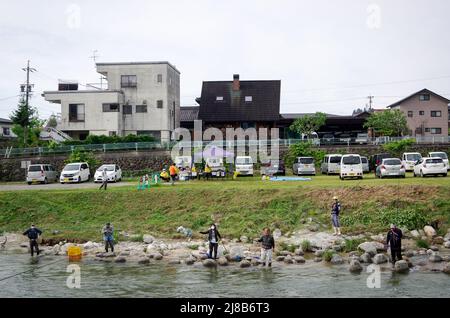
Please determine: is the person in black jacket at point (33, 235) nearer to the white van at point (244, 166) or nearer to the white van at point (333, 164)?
the white van at point (244, 166)

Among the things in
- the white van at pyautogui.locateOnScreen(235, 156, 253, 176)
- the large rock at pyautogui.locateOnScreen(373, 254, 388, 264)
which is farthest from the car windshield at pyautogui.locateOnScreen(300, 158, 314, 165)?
the large rock at pyautogui.locateOnScreen(373, 254, 388, 264)

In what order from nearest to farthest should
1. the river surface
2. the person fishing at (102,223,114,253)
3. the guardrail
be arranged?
the river surface < the person fishing at (102,223,114,253) < the guardrail

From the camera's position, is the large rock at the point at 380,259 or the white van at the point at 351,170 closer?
the large rock at the point at 380,259

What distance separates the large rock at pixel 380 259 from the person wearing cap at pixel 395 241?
523 millimetres

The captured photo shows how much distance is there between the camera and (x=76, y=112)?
5584 cm

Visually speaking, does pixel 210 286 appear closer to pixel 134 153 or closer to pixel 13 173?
pixel 134 153

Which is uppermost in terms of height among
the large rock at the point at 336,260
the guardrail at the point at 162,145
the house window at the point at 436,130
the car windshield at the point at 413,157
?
the house window at the point at 436,130

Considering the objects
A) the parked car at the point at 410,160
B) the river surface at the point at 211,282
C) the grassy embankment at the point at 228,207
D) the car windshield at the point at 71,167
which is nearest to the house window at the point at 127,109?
the car windshield at the point at 71,167

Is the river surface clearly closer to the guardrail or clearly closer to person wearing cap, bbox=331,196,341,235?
person wearing cap, bbox=331,196,341,235

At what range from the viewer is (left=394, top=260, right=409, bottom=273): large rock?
19719mm

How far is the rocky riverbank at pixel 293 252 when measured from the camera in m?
21.1

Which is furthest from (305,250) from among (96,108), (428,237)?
(96,108)

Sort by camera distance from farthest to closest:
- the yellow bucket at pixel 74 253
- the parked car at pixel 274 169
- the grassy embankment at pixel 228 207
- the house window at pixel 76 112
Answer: the house window at pixel 76 112 < the parked car at pixel 274 169 < the grassy embankment at pixel 228 207 < the yellow bucket at pixel 74 253

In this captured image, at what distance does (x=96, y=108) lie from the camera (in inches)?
2180
